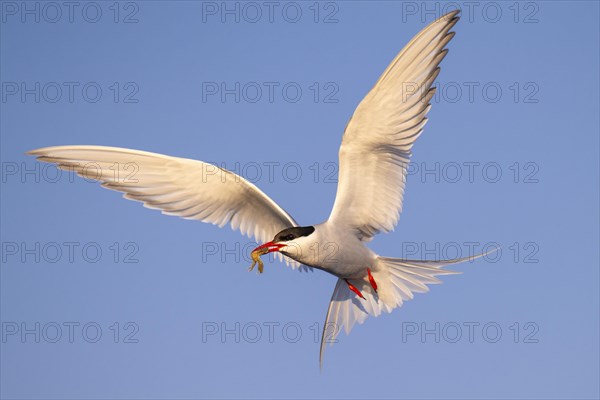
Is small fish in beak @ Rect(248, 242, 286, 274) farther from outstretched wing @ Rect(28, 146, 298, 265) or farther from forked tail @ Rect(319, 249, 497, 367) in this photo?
forked tail @ Rect(319, 249, 497, 367)

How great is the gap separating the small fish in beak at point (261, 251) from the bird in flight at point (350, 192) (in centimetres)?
1

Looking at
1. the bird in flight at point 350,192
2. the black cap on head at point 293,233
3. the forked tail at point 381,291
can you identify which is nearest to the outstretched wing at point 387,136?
the bird in flight at point 350,192

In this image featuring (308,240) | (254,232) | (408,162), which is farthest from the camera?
(254,232)

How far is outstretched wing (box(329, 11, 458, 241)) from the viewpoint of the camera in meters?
9.72

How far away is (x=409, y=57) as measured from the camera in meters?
9.72

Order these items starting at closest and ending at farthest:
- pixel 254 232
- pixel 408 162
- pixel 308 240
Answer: pixel 308 240, pixel 408 162, pixel 254 232

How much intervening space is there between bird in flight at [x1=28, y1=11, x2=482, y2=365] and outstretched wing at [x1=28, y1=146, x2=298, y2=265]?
0.01 m

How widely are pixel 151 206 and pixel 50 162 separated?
1356 mm

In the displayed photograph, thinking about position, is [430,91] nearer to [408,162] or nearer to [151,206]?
[408,162]

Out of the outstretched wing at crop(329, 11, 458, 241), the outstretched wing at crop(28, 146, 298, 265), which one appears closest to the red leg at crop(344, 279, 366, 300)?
the outstretched wing at crop(329, 11, 458, 241)

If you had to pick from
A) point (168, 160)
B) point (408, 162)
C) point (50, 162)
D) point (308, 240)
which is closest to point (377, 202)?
point (408, 162)

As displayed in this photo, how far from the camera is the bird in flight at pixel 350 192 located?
973cm

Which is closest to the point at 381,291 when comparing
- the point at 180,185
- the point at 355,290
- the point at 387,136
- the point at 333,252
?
the point at 355,290

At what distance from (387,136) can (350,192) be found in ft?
2.69
